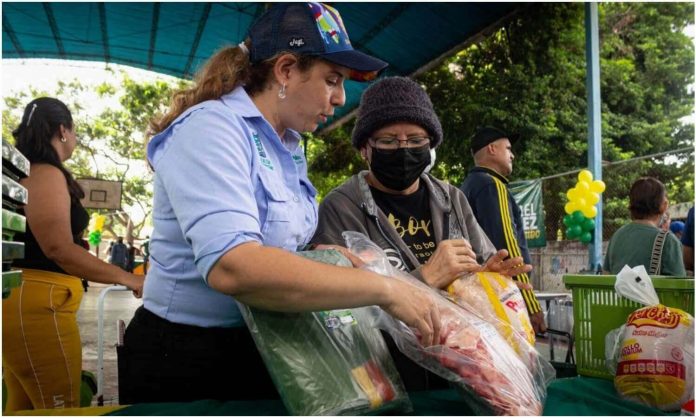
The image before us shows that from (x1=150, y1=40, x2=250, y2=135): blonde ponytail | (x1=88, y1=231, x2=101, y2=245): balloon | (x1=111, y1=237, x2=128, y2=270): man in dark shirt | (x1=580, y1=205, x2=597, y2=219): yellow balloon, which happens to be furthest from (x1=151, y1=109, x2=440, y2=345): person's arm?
(x1=88, y1=231, x2=101, y2=245): balloon

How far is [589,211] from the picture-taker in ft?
24.0

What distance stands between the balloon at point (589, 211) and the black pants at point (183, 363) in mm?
6611

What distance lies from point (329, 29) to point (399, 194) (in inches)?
30.1

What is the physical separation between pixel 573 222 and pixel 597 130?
1179mm

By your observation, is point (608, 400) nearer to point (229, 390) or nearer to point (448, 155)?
point (229, 390)

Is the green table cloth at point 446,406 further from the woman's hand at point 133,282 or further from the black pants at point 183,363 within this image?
the woman's hand at point 133,282

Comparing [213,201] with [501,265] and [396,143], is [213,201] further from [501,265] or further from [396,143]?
[396,143]

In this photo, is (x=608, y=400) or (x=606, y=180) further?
(x=606, y=180)

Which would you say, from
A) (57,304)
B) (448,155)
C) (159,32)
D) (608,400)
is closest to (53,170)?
(57,304)

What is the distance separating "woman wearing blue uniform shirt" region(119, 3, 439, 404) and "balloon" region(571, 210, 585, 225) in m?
6.32

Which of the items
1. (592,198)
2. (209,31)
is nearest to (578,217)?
(592,198)

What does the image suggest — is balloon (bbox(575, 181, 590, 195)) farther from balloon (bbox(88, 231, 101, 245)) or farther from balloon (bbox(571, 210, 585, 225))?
balloon (bbox(88, 231, 101, 245))

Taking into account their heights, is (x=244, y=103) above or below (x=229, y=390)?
above

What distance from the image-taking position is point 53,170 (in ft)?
8.26
